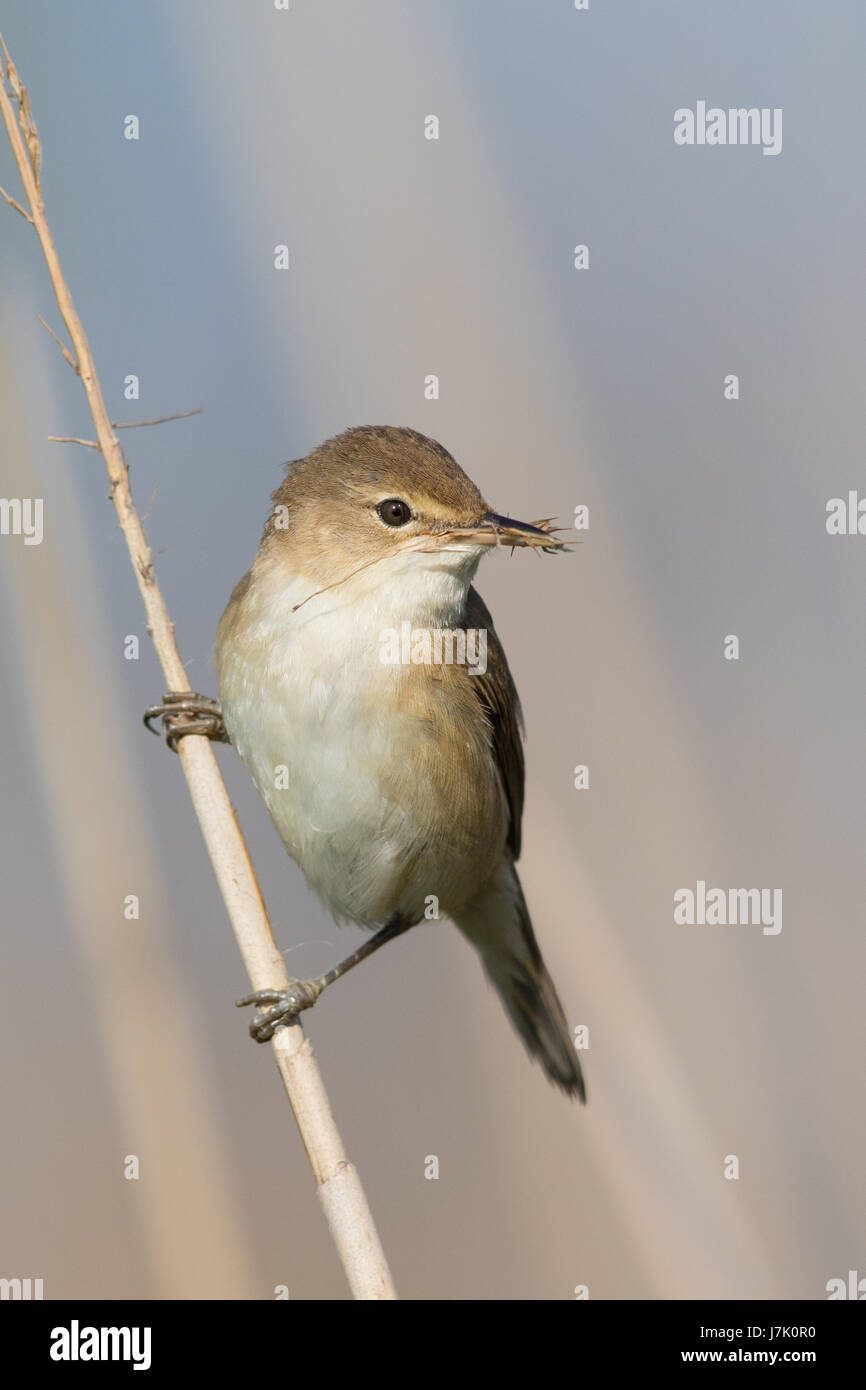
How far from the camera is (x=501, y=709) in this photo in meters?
3.32

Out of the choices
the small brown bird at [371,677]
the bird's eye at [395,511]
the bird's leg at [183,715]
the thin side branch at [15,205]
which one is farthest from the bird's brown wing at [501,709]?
the thin side branch at [15,205]

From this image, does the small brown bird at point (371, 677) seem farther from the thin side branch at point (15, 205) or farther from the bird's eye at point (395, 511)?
the thin side branch at point (15, 205)

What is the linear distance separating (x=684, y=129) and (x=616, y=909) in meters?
2.30

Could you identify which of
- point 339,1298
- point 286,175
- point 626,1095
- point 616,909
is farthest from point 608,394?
point 339,1298

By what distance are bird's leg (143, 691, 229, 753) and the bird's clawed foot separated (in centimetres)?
71

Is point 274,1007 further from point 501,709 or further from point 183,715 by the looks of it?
point 501,709

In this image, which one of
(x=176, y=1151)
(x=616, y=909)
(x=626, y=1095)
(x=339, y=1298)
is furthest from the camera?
(x=616, y=909)

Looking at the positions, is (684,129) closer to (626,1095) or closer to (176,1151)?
(626,1095)

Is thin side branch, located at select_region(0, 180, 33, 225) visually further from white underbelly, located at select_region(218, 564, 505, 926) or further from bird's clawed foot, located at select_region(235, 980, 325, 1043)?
bird's clawed foot, located at select_region(235, 980, 325, 1043)

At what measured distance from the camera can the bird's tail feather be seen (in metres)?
3.60

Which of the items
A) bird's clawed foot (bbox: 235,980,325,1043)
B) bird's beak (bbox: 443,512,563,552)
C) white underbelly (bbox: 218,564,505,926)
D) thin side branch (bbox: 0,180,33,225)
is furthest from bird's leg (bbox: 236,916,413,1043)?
thin side branch (bbox: 0,180,33,225)

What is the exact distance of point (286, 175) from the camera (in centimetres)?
340

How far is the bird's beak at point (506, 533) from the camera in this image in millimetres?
2682

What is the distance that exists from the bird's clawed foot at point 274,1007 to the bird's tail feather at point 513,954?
1023mm
